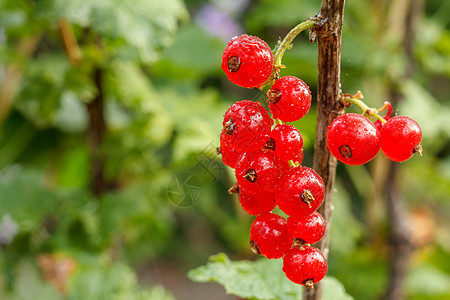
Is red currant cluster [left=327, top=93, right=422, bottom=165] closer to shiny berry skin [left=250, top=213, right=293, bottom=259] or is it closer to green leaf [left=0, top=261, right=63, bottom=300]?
shiny berry skin [left=250, top=213, right=293, bottom=259]

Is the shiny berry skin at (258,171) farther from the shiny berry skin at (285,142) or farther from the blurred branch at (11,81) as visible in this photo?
the blurred branch at (11,81)

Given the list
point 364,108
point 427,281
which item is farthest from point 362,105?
point 427,281

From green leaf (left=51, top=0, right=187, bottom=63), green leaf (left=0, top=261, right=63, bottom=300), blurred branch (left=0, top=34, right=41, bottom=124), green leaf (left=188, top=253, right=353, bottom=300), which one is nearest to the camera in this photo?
green leaf (left=188, top=253, right=353, bottom=300)

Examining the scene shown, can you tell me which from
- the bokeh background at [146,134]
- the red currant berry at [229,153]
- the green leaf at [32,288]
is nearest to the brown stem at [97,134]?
the bokeh background at [146,134]

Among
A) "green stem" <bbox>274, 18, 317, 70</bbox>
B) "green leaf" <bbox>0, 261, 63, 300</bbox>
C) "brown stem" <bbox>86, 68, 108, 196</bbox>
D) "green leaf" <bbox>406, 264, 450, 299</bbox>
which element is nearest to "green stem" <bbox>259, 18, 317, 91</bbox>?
"green stem" <bbox>274, 18, 317, 70</bbox>

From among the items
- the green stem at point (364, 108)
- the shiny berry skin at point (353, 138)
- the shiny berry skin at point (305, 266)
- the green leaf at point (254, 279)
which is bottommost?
the green leaf at point (254, 279)
